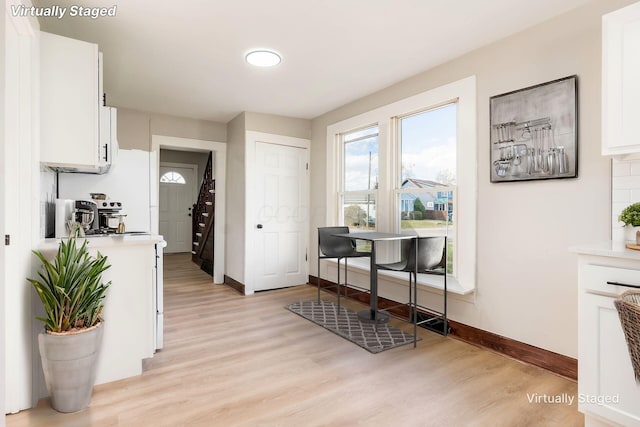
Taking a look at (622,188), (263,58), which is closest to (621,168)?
(622,188)

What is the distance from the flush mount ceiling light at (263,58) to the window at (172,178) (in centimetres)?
579

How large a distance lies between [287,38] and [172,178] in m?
6.40

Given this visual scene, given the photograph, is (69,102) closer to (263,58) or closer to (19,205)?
(19,205)

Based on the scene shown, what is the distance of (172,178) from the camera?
8156 millimetres

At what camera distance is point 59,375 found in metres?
1.85

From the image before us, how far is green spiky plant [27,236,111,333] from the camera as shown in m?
1.89

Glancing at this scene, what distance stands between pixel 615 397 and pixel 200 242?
6.17 metres

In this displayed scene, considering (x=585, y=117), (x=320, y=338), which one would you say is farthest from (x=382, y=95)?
(x=320, y=338)

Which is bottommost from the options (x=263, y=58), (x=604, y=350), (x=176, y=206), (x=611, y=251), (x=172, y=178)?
(x=604, y=350)

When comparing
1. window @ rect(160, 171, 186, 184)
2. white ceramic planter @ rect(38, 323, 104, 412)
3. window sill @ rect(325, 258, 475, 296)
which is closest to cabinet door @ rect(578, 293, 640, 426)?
window sill @ rect(325, 258, 475, 296)

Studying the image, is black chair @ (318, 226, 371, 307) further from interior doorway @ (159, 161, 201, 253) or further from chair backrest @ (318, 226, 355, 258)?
interior doorway @ (159, 161, 201, 253)

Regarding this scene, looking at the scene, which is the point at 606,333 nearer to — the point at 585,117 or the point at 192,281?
the point at 585,117

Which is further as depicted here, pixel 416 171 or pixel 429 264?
pixel 416 171

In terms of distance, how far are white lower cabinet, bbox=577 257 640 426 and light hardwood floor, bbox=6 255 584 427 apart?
9.3 inches
